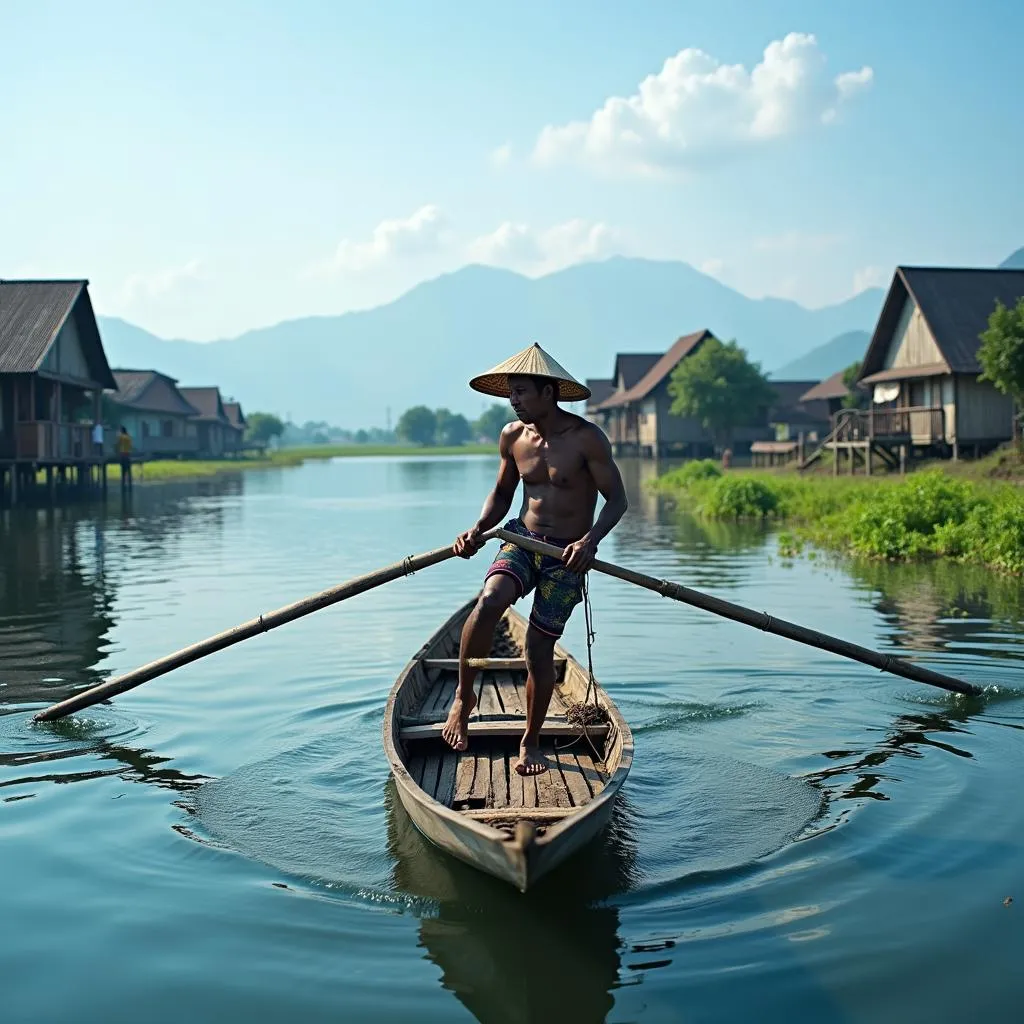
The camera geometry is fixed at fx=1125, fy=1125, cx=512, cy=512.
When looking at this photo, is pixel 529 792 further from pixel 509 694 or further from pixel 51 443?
pixel 51 443

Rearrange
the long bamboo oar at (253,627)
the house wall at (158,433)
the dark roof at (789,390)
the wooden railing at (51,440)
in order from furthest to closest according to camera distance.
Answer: the dark roof at (789,390) → the house wall at (158,433) → the wooden railing at (51,440) → the long bamboo oar at (253,627)

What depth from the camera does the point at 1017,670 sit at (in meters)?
9.72

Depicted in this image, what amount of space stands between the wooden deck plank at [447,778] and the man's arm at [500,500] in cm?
117

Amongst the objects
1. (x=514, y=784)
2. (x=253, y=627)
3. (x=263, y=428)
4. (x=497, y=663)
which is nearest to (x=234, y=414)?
(x=263, y=428)

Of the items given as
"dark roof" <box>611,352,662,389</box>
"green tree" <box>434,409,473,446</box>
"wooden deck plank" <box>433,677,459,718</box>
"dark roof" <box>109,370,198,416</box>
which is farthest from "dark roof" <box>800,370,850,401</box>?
"green tree" <box>434,409,473,446</box>

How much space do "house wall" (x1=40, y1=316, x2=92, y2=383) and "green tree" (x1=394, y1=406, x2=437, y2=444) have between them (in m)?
119

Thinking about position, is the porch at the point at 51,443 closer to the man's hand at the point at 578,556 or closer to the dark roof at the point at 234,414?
the man's hand at the point at 578,556

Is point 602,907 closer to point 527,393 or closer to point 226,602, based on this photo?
point 527,393

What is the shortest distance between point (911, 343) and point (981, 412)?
3474mm

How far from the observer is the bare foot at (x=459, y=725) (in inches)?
251

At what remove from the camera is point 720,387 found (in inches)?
2002

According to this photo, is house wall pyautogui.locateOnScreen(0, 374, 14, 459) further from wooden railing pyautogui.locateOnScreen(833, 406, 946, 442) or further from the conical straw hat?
the conical straw hat

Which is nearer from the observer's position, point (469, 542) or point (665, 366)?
point (469, 542)

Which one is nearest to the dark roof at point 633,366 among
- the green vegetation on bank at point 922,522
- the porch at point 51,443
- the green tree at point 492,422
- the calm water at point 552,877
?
the porch at point 51,443
